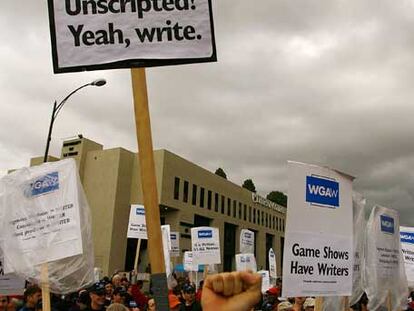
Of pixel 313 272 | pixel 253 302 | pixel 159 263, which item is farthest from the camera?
pixel 313 272

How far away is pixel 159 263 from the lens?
2664 mm

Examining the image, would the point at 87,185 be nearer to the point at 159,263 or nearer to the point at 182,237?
the point at 182,237

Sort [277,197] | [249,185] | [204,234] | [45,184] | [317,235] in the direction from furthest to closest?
[277,197] → [249,185] → [204,234] → [45,184] → [317,235]

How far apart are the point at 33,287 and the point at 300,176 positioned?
12.5 ft

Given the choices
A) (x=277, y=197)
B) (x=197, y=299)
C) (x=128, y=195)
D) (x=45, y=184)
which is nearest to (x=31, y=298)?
(x=45, y=184)

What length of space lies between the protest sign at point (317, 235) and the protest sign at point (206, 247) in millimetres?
8777

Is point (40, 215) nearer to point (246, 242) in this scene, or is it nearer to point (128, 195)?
point (246, 242)

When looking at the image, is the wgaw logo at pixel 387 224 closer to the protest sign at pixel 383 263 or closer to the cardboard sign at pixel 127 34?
the protest sign at pixel 383 263

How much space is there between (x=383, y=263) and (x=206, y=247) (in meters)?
7.56

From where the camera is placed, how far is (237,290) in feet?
4.82

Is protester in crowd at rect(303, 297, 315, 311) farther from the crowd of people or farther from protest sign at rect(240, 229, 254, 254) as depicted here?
protest sign at rect(240, 229, 254, 254)

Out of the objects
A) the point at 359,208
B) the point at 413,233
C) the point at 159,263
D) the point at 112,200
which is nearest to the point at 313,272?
the point at 359,208

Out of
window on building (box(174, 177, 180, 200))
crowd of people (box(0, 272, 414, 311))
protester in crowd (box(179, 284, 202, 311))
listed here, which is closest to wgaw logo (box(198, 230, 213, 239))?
crowd of people (box(0, 272, 414, 311))

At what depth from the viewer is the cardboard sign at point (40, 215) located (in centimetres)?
562
